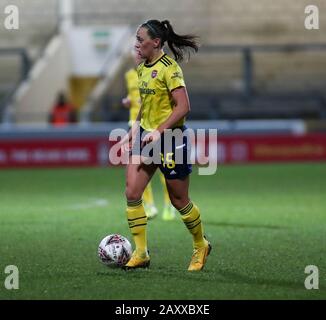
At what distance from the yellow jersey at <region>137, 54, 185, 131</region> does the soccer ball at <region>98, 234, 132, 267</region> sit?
1048 millimetres

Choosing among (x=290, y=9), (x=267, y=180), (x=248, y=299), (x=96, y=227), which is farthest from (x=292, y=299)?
(x=290, y=9)

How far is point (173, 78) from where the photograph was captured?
24.9 feet

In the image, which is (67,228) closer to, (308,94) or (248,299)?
(248,299)

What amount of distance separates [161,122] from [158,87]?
0.30 metres

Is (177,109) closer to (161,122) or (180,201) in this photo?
(161,122)

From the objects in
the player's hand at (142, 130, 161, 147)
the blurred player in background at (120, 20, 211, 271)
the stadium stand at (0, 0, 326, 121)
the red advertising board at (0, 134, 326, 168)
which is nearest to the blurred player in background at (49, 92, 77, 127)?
the red advertising board at (0, 134, 326, 168)

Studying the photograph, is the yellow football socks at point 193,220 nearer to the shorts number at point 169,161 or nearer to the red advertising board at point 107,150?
the shorts number at point 169,161

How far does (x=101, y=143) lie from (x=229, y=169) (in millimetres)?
3085

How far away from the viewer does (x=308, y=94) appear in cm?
2417

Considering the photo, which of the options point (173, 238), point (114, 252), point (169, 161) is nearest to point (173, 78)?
point (169, 161)

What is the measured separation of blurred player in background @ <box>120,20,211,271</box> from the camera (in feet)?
25.0

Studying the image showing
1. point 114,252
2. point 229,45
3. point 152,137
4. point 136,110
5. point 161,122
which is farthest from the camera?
point 229,45

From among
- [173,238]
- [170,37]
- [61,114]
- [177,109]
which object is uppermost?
[170,37]

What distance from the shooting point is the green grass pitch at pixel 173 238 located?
7.02m
